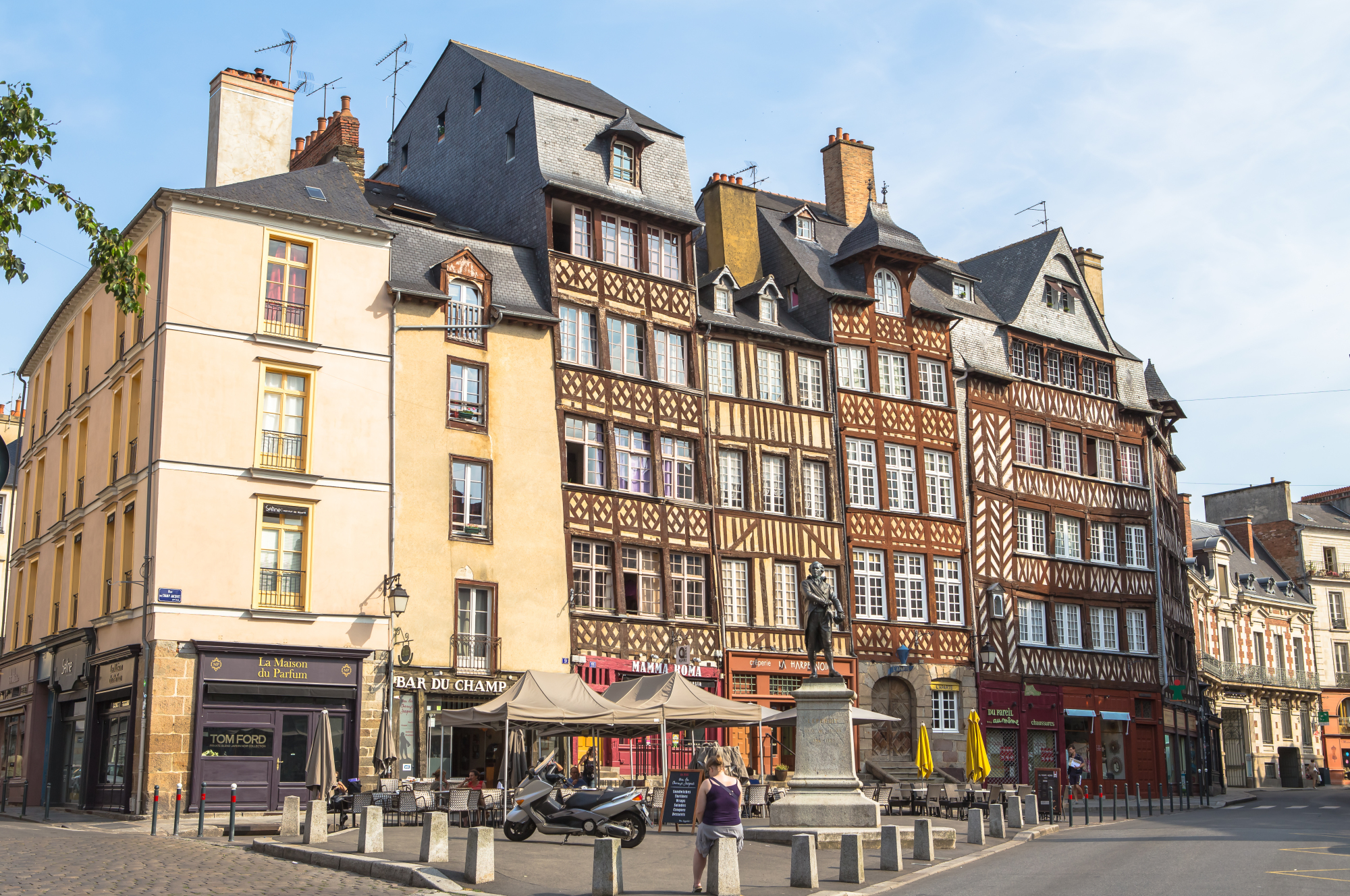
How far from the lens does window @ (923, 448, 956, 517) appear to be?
106ft

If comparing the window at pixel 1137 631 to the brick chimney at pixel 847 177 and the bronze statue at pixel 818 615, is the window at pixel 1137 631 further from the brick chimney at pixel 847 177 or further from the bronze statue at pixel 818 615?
the bronze statue at pixel 818 615

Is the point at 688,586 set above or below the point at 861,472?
below

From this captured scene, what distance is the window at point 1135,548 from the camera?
37312 millimetres

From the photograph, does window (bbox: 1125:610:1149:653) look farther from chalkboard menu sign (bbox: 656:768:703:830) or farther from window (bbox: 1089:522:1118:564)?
chalkboard menu sign (bbox: 656:768:703:830)

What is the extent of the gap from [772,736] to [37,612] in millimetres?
15839

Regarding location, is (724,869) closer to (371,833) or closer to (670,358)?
(371,833)

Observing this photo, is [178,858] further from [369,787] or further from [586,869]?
[369,787]

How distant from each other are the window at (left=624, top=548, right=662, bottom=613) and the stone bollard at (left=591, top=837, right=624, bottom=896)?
14.8 m

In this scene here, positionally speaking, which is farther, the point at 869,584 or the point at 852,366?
the point at 852,366

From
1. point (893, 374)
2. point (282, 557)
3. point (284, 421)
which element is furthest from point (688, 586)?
point (284, 421)

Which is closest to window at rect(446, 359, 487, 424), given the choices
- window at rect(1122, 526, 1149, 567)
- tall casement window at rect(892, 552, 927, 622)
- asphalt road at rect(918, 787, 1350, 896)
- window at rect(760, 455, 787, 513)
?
window at rect(760, 455, 787, 513)

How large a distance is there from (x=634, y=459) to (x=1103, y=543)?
15380mm

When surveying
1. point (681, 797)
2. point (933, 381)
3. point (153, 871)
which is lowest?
point (153, 871)

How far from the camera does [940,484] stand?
32.6 meters
